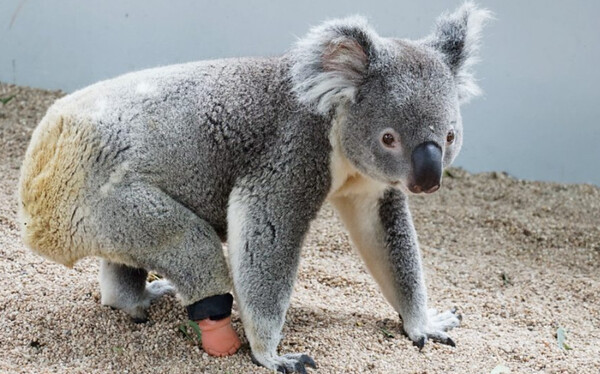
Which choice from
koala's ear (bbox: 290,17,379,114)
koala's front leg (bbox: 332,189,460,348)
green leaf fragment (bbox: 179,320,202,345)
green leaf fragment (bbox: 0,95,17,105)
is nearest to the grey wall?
green leaf fragment (bbox: 0,95,17,105)

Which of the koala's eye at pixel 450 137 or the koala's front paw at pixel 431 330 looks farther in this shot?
the koala's front paw at pixel 431 330

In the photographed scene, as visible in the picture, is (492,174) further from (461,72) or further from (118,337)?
(118,337)

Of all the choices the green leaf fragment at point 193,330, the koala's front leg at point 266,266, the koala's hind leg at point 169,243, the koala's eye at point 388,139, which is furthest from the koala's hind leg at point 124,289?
the koala's eye at point 388,139

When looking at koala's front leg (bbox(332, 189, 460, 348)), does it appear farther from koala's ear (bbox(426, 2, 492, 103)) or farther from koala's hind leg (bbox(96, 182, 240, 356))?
koala's hind leg (bbox(96, 182, 240, 356))

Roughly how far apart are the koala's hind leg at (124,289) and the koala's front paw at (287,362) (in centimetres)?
61

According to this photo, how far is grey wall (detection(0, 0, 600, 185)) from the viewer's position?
568 cm

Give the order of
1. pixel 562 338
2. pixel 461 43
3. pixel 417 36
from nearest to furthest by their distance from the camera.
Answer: pixel 461 43 → pixel 562 338 → pixel 417 36

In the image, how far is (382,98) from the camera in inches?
117

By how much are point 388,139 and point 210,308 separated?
939 mm

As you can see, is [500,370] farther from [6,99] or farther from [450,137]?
[6,99]

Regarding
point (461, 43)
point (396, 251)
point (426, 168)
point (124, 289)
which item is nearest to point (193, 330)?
point (124, 289)

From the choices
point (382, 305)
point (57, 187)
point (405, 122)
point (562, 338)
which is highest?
point (405, 122)

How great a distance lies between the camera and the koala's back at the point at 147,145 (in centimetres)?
294

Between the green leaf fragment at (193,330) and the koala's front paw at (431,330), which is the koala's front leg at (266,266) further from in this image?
the koala's front paw at (431,330)
